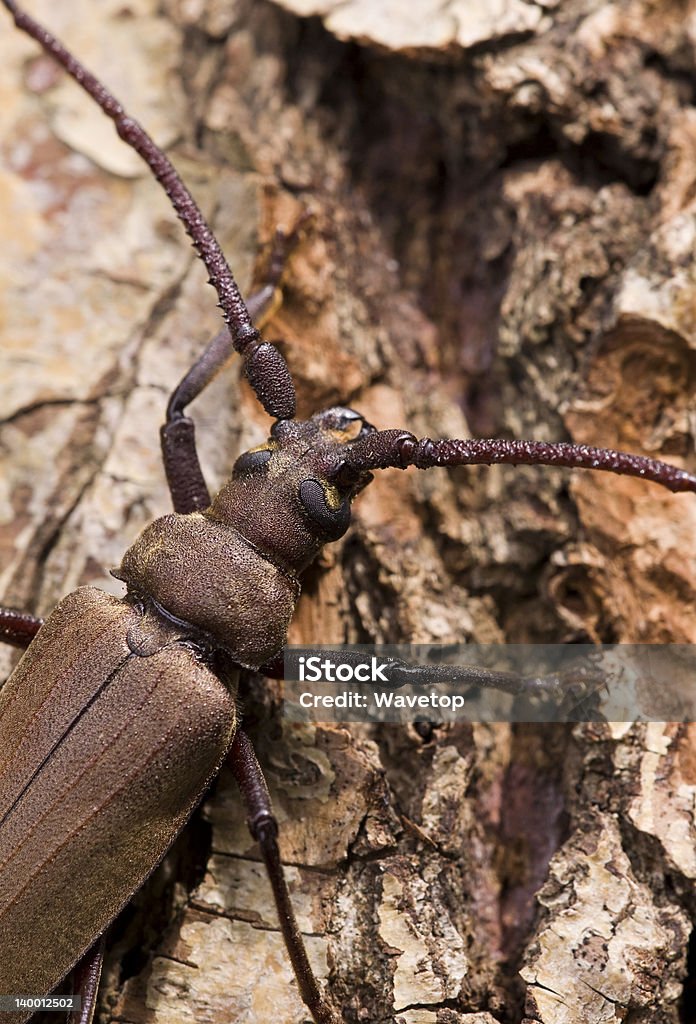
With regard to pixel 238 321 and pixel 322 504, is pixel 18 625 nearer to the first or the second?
pixel 322 504

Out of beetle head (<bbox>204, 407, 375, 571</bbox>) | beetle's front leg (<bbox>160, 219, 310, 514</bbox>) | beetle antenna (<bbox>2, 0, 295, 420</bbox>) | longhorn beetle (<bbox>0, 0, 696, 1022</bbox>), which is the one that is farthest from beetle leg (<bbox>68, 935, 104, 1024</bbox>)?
beetle antenna (<bbox>2, 0, 295, 420</bbox>)

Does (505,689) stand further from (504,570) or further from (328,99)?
(328,99)

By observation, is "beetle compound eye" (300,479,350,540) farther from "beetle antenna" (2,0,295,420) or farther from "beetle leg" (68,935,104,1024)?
"beetle leg" (68,935,104,1024)

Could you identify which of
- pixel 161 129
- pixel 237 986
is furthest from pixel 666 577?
pixel 161 129

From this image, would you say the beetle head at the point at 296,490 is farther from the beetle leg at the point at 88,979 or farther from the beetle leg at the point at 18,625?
the beetle leg at the point at 88,979

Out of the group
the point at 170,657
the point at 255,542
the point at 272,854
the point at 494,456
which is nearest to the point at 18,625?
the point at 170,657

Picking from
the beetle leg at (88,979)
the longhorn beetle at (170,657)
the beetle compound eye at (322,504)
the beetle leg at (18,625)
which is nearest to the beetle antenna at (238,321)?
the longhorn beetle at (170,657)
